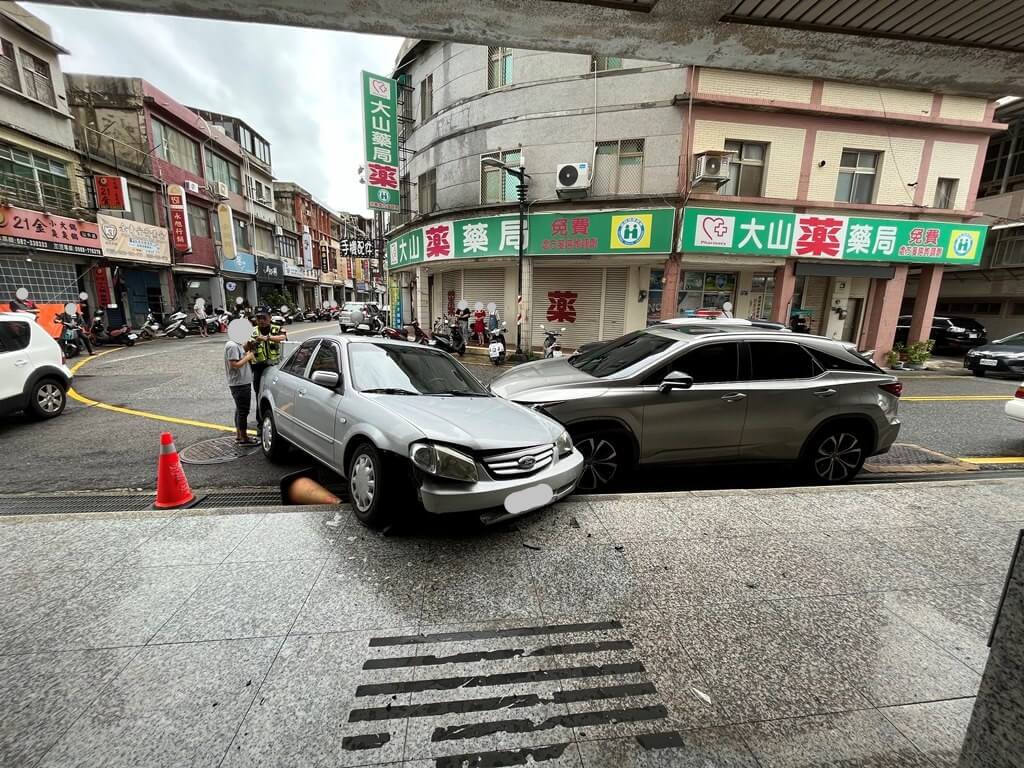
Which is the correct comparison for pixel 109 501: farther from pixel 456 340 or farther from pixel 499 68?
pixel 499 68

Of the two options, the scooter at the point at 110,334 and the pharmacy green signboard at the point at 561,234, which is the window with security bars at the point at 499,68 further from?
the scooter at the point at 110,334

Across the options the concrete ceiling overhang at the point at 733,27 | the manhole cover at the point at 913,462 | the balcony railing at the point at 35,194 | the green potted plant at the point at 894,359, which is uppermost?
the balcony railing at the point at 35,194

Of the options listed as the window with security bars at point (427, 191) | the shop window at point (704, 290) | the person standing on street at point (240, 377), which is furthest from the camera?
the window with security bars at point (427, 191)

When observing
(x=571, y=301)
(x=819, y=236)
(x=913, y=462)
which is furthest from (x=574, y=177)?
(x=913, y=462)

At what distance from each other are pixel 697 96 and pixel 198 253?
992 inches

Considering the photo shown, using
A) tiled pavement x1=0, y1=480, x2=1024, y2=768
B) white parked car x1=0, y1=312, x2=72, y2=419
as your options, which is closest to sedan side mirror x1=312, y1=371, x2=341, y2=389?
tiled pavement x1=0, y1=480, x2=1024, y2=768

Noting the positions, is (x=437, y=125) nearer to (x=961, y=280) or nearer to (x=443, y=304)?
(x=443, y=304)

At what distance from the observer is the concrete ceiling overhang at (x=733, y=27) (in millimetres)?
2051

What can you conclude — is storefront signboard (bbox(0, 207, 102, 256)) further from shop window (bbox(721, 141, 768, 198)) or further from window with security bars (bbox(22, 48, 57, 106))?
shop window (bbox(721, 141, 768, 198))

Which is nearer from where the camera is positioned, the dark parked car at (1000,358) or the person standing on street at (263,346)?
the person standing on street at (263,346)

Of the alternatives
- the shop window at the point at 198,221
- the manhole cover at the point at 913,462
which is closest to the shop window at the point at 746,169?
the manhole cover at the point at 913,462

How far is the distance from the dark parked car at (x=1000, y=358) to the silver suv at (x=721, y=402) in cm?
1216

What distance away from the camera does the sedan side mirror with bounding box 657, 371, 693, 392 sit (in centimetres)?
419

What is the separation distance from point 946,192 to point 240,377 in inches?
795
